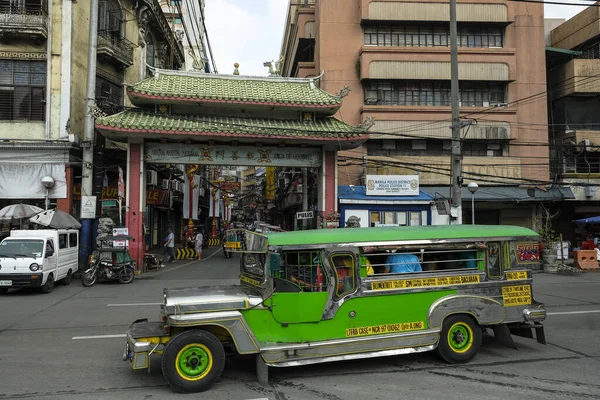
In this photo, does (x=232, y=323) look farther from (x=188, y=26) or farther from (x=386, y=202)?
(x=188, y=26)

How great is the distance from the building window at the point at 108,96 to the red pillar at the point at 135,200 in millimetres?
3763

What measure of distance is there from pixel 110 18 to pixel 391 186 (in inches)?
614

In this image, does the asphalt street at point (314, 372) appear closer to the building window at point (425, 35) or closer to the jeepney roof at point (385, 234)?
the jeepney roof at point (385, 234)

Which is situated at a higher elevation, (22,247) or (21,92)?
(21,92)

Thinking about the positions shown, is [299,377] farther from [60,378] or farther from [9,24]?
[9,24]

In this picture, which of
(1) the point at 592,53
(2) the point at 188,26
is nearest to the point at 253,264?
(1) the point at 592,53

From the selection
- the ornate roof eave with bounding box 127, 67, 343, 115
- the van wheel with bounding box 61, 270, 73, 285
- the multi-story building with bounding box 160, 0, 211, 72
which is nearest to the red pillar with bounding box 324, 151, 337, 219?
the ornate roof eave with bounding box 127, 67, 343, 115

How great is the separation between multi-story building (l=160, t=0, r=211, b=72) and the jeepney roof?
3432cm

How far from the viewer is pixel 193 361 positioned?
5.35m

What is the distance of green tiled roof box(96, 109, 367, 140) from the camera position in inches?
650

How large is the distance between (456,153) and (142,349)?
1210 centimetres

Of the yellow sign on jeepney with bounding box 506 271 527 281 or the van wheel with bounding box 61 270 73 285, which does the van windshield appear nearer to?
the van wheel with bounding box 61 270 73 285

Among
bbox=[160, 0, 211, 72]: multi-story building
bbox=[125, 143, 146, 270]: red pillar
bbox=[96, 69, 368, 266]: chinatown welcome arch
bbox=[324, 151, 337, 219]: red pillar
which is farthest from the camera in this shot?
bbox=[160, 0, 211, 72]: multi-story building

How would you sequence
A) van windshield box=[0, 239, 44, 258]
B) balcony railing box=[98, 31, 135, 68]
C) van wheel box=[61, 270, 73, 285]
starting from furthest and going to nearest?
balcony railing box=[98, 31, 135, 68], van wheel box=[61, 270, 73, 285], van windshield box=[0, 239, 44, 258]
